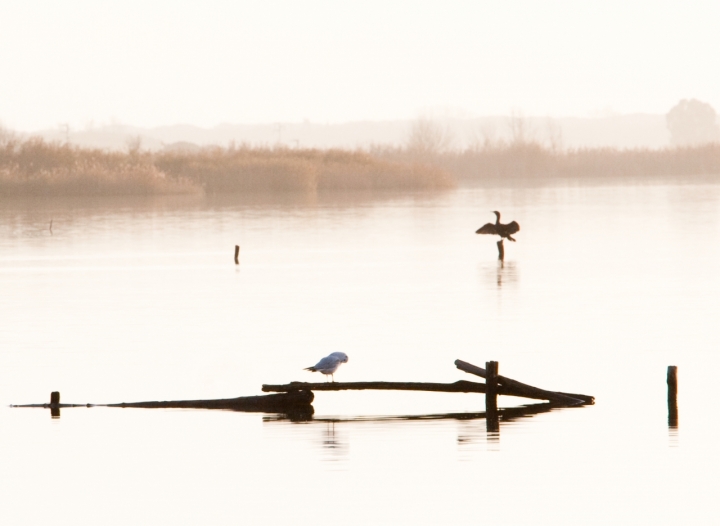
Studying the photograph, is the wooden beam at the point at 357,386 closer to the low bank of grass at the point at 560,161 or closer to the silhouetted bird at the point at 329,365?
the silhouetted bird at the point at 329,365

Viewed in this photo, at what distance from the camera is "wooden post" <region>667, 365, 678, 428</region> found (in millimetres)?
13336

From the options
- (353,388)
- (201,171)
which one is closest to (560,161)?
(201,171)

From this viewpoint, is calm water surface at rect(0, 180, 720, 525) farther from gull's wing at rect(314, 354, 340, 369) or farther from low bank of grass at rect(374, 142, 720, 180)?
low bank of grass at rect(374, 142, 720, 180)

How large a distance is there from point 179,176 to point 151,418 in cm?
5190

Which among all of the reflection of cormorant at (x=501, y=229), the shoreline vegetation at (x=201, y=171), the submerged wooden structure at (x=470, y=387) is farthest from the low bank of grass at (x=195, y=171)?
the submerged wooden structure at (x=470, y=387)

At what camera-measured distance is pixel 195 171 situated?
66750 mm

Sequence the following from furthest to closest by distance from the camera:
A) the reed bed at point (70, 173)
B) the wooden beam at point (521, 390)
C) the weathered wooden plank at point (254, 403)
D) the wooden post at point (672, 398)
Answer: the reed bed at point (70, 173)
the weathered wooden plank at point (254, 403)
the wooden beam at point (521, 390)
the wooden post at point (672, 398)

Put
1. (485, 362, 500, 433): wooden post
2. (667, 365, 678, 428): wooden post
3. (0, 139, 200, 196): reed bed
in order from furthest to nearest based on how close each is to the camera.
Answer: (0, 139, 200, 196): reed bed, (485, 362, 500, 433): wooden post, (667, 365, 678, 428): wooden post

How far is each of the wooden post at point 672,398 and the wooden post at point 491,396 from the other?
1672mm

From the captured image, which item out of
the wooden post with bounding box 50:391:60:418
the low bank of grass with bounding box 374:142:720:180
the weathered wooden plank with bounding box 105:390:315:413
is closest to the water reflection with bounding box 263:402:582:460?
the weathered wooden plank with bounding box 105:390:315:413

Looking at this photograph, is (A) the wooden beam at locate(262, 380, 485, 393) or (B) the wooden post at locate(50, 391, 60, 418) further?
(B) the wooden post at locate(50, 391, 60, 418)

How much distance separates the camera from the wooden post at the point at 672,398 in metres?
13.3

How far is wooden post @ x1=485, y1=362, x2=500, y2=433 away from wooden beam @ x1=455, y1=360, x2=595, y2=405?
0.07 metres

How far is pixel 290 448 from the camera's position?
41.3ft
